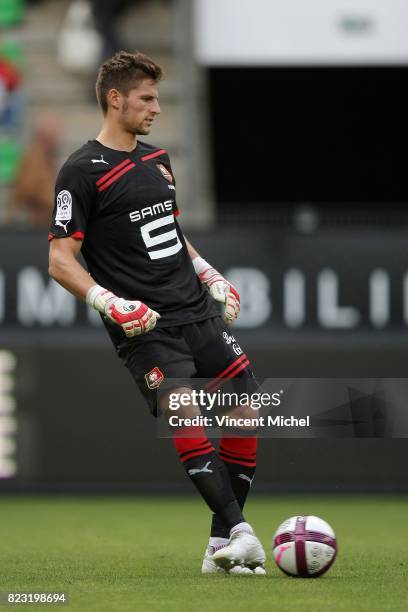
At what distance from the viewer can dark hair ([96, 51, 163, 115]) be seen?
21.6ft

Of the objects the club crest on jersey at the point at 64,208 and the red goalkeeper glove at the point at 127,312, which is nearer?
the red goalkeeper glove at the point at 127,312

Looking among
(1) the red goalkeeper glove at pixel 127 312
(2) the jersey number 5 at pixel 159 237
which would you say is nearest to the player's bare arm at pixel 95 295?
(1) the red goalkeeper glove at pixel 127 312

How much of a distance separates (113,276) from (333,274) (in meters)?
4.82

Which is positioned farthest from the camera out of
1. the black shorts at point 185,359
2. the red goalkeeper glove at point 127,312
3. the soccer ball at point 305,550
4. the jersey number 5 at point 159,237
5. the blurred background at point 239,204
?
the blurred background at point 239,204

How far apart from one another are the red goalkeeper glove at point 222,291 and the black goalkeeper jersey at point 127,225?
10 cm

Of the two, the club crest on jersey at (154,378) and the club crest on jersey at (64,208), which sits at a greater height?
the club crest on jersey at (64,208)

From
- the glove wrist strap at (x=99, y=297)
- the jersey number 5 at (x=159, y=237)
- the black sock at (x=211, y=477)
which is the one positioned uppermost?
the jersey number 5 at (x=159, y=237)

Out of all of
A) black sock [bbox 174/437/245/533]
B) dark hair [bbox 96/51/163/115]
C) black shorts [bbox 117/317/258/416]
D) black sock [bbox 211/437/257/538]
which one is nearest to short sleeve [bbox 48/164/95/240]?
dark hair [bbox 96/51/163/115]

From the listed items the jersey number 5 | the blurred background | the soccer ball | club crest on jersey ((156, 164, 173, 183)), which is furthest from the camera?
the blurred background

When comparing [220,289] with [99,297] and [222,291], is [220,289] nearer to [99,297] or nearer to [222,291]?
[222,291]

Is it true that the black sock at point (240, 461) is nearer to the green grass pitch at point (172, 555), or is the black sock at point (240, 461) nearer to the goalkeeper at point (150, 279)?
the goalkeeper at point (150, 279)

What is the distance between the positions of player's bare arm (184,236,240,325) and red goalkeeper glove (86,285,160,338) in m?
0.51

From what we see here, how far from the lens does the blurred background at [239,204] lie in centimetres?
1123

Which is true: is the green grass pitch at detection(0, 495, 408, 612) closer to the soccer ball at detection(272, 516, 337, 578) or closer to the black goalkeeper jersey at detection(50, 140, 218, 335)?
the soccer ball at detection(272, 516, 337, 578)
